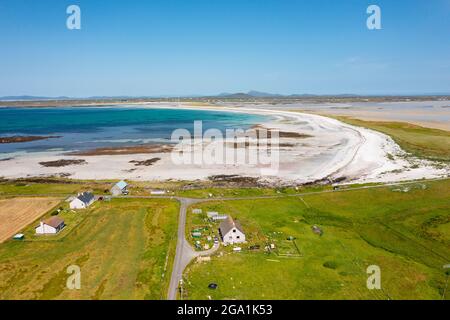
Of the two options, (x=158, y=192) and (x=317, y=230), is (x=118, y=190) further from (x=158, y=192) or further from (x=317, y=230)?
(x=317, y=230)

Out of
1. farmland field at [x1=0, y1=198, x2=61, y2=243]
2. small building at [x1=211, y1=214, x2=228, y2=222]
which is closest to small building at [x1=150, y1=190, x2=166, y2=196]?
small building at [x1=211, y1=214, x2=228, y2=222]

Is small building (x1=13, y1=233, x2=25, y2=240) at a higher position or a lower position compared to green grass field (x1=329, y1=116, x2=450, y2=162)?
lower

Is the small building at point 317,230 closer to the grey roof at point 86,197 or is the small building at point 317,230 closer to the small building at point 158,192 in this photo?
the small building at point 158,192

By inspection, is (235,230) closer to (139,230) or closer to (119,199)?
(139,230)
